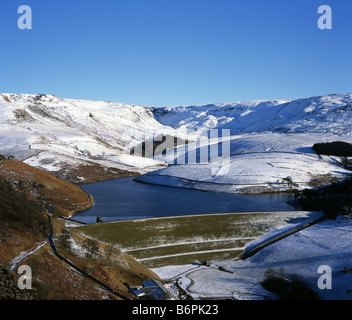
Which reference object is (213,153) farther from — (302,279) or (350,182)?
(302,279)

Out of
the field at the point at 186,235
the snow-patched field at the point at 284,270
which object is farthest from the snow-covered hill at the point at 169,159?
the snow-patched field at the point at 284,270

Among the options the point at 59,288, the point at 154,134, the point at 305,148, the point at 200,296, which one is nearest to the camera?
the point at 59,288

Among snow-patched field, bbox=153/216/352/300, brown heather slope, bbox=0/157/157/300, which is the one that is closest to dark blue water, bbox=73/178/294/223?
brown heather slope, bbox=0/157/157/300

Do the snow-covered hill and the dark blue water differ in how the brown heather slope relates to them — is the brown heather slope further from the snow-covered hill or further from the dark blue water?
the snow-covered hill

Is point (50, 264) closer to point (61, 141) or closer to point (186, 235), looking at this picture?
point (186, 235)
